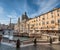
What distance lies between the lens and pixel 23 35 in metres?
10.1

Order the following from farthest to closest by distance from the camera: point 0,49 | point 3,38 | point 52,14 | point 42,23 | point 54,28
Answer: point 42,23 < point 52,14 < point 54,28 < point 3,38 < point 0,49

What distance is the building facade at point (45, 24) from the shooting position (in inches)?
333

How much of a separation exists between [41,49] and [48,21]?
5.12 meters

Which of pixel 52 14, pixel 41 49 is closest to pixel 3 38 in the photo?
pixel 41 49

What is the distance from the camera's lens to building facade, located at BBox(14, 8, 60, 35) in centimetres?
847

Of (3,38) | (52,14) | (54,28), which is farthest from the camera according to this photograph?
(52,14)

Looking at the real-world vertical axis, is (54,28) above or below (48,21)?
below

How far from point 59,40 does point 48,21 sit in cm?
306

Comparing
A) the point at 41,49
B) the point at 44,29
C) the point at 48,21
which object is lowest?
the point at 41,49

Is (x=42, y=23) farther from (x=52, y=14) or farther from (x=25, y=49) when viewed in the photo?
(x=25, y=49)

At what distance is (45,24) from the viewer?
31.6 feet

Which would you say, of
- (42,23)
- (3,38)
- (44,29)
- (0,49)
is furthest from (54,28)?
(0,49)

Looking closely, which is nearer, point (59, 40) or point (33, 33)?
point (59, 40)

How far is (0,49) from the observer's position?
14.7 ft
